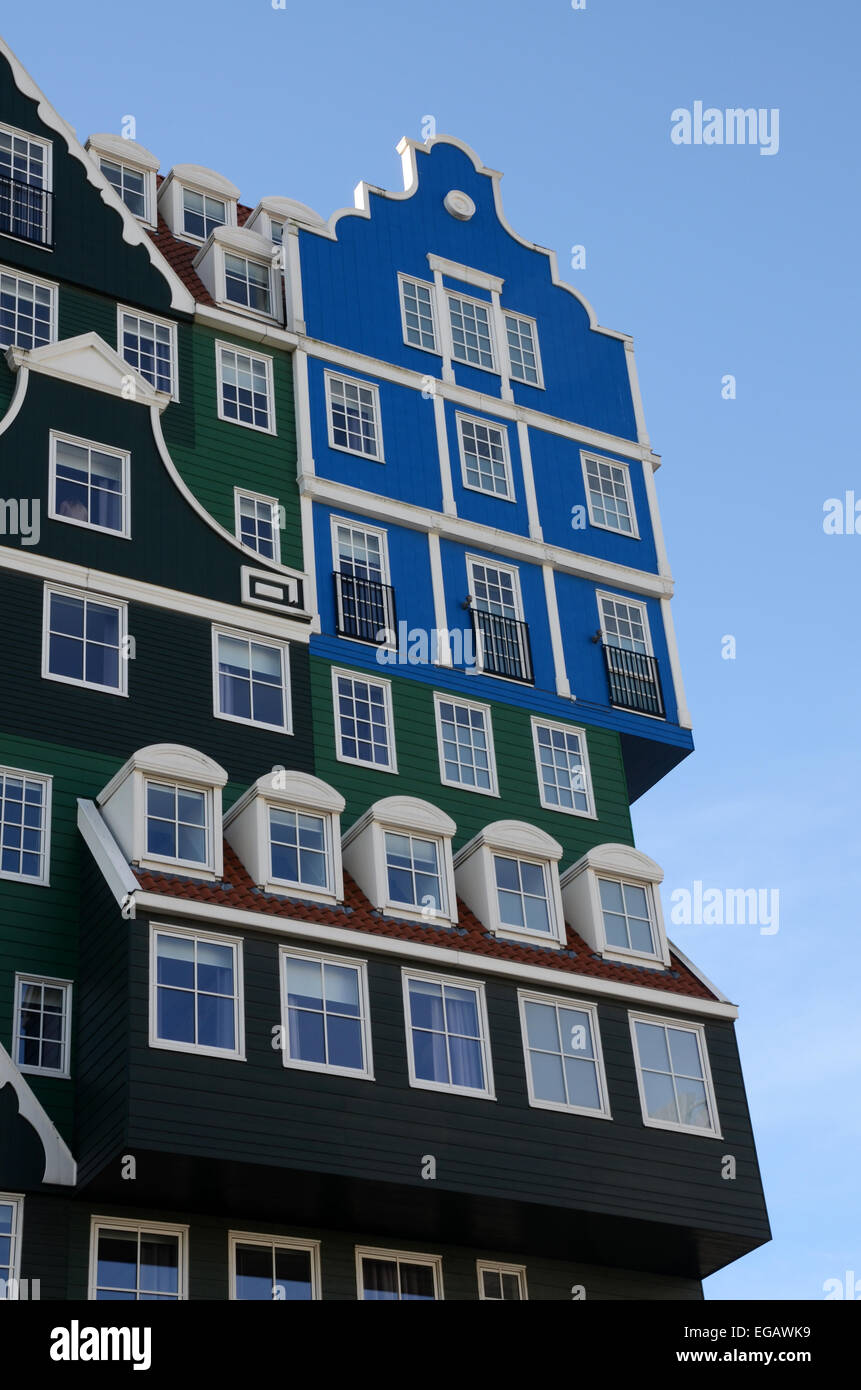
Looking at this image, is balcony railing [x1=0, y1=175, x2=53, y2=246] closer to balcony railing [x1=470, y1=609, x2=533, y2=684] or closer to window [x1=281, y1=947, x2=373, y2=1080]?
balcony railing [x1=470, y1=609, x2=533, y2=684]

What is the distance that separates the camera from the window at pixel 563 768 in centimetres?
4050

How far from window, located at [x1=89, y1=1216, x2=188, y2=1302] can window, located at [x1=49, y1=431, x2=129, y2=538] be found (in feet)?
45.0

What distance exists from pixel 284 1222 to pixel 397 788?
9800mm

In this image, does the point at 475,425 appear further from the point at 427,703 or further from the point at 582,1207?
the point at 582,1207

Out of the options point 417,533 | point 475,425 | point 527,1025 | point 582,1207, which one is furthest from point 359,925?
point 475,425

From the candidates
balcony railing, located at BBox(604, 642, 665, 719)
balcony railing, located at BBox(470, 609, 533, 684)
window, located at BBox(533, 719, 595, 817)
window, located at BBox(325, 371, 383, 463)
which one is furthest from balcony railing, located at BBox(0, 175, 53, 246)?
balcony railing, located at BBox(604, 642, 665, 719)

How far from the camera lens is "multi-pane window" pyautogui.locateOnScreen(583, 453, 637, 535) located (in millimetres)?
45469

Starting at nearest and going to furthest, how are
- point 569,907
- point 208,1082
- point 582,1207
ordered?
point 208,1082
point 582,1207
point 569,907

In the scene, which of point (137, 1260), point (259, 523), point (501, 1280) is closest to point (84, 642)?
point (259, 523)

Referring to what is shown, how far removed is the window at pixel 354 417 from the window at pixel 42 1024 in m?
15.3

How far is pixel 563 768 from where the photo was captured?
135ft

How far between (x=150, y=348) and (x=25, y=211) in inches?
156

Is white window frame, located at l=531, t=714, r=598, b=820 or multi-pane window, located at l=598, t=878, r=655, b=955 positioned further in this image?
white window frame, located at l=531, t=714, r=598, b=820
